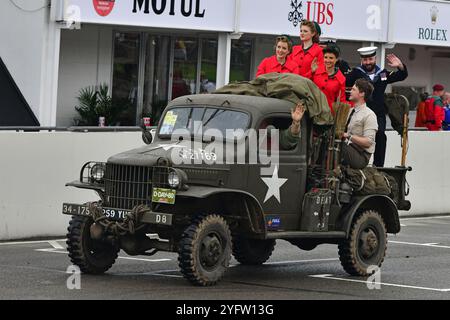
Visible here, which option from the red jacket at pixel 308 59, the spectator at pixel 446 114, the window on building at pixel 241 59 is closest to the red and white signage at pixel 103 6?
the window on building at pixel 241 59

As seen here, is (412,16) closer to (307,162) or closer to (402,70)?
(402,70)

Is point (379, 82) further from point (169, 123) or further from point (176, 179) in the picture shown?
point (176, 179)

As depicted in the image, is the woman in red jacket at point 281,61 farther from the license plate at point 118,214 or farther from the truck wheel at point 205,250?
the license plate at point 118,214

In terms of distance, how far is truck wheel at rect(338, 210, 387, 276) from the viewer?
14.6 m

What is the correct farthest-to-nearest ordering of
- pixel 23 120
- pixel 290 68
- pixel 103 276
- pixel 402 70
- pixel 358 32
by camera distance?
pixel 358 32, pixel 23 120, pixel 402 70, pixel 290 68, pixel 103 276

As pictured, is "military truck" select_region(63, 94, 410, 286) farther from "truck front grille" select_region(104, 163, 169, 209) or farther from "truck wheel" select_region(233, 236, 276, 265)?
"truck wheel" select_region(233, 236, 276, 265)

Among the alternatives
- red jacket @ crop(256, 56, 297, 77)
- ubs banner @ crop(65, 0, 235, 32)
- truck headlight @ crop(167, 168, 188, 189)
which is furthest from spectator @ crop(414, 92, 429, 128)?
truck headlight @ crop(167, 168, 188, 189)

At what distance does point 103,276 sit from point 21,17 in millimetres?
11205

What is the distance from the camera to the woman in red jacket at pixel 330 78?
49.8ft

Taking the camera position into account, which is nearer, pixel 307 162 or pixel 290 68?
pixel 307 162

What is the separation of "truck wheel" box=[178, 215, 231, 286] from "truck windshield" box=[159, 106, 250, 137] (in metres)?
1.30

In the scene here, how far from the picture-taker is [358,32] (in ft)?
98.3
